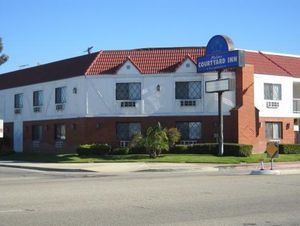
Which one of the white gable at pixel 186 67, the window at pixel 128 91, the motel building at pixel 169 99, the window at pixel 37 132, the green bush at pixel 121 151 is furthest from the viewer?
the window at pixel 37 132

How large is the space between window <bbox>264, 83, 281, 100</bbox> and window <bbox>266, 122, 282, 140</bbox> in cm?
204

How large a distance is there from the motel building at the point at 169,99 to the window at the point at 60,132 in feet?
0.27

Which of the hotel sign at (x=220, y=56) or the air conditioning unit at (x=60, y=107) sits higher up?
the hotel sign at (x=220, y=56)

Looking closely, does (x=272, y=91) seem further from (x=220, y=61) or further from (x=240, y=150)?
(x=240, y=150)

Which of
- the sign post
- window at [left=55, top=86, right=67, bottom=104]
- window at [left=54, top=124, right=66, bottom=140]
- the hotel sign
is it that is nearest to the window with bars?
window at [left=55, top=86, right=67, bottom=104]

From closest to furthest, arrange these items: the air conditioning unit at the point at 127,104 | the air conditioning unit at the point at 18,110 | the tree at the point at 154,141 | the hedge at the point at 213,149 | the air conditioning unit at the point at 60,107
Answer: the tree at the point at 154,141
the hedge at the point at 213,149
the air conditioning unit at the point at 127,104
the air conditioning unit at the point at 60,107
the air conditioning unit at the point at 18,110

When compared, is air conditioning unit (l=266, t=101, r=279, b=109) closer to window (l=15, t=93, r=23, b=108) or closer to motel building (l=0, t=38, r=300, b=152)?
motel building (l=0, t=38, r=300, b=152)

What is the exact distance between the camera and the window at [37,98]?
4725 centimetres

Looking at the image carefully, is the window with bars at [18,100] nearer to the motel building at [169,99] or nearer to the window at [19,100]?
the window at [19,100]

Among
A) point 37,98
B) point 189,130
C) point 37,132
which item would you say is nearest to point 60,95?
point 37,98

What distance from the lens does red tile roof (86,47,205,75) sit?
41625 mm

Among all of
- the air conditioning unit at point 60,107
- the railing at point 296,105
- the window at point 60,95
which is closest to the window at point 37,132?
the air conditioning unit at point 60,107

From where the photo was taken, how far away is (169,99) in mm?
41281

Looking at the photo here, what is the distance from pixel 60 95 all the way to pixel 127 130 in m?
7.13
